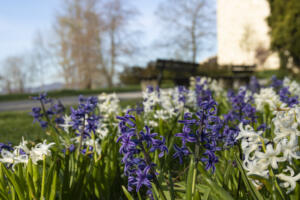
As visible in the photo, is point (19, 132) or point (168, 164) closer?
point (168, 164)

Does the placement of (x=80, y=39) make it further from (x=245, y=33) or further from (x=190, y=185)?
(x=190, y=185)

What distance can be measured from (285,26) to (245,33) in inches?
490

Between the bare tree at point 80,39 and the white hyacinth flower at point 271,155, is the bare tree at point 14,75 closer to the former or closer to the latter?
the bare tree at point 80,39

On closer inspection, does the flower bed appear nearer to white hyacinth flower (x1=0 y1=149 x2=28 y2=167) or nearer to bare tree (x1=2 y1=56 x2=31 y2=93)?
white hyacinth flower (x1=0 y1=149 x2=28 y2=167)

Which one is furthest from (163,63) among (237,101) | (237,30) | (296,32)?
(237,30)

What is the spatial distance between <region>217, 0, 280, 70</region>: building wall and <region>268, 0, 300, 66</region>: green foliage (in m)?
10.2

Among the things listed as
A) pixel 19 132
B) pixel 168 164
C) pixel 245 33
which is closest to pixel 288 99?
pixel 168 164

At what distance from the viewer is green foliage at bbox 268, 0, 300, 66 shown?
19.3 metres

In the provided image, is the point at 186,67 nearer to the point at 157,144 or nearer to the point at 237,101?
the point at 237,101

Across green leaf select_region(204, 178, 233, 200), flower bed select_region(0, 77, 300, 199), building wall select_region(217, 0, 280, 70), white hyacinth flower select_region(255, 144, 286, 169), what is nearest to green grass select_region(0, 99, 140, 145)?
flower bed select_region(0, 77, 300, 199)

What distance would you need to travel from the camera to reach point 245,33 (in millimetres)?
31609

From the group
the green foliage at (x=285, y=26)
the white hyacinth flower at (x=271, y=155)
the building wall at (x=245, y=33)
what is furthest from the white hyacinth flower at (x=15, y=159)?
the building wall at (x=245, y=33)

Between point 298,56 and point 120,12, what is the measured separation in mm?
15433

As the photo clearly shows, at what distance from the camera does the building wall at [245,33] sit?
32188 millimetres
